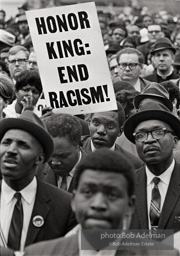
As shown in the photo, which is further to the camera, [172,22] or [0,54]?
[172,22]

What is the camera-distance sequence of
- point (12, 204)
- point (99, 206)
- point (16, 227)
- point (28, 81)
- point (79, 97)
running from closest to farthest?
point (99, 206)
point (16, 227)
point (12, 204)
point (79, 97)
point (28, 81)

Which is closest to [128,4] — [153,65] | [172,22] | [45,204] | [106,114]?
[172,22]

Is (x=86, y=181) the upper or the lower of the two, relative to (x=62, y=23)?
lower

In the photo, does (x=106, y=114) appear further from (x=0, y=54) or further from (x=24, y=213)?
(x=0, y=54)

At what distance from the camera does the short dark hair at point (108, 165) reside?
461 cm

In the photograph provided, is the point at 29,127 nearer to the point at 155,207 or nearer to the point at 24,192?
the point at 24,192

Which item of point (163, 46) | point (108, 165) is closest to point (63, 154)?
point (108, 165)

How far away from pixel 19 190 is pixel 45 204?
205 millimetres

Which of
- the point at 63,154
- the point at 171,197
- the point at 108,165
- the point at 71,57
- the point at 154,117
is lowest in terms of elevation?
the point at 171,197

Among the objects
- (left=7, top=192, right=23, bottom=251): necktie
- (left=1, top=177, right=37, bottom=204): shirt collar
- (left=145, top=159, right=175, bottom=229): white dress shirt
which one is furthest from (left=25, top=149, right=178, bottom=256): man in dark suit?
(left=145, top=159, right=175, bottom=229): white dress shirt

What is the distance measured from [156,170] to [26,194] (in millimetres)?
1361

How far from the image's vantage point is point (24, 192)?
19.8 feet

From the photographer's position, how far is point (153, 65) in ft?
53.1

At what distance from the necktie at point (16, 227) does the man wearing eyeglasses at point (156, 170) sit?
99cm
